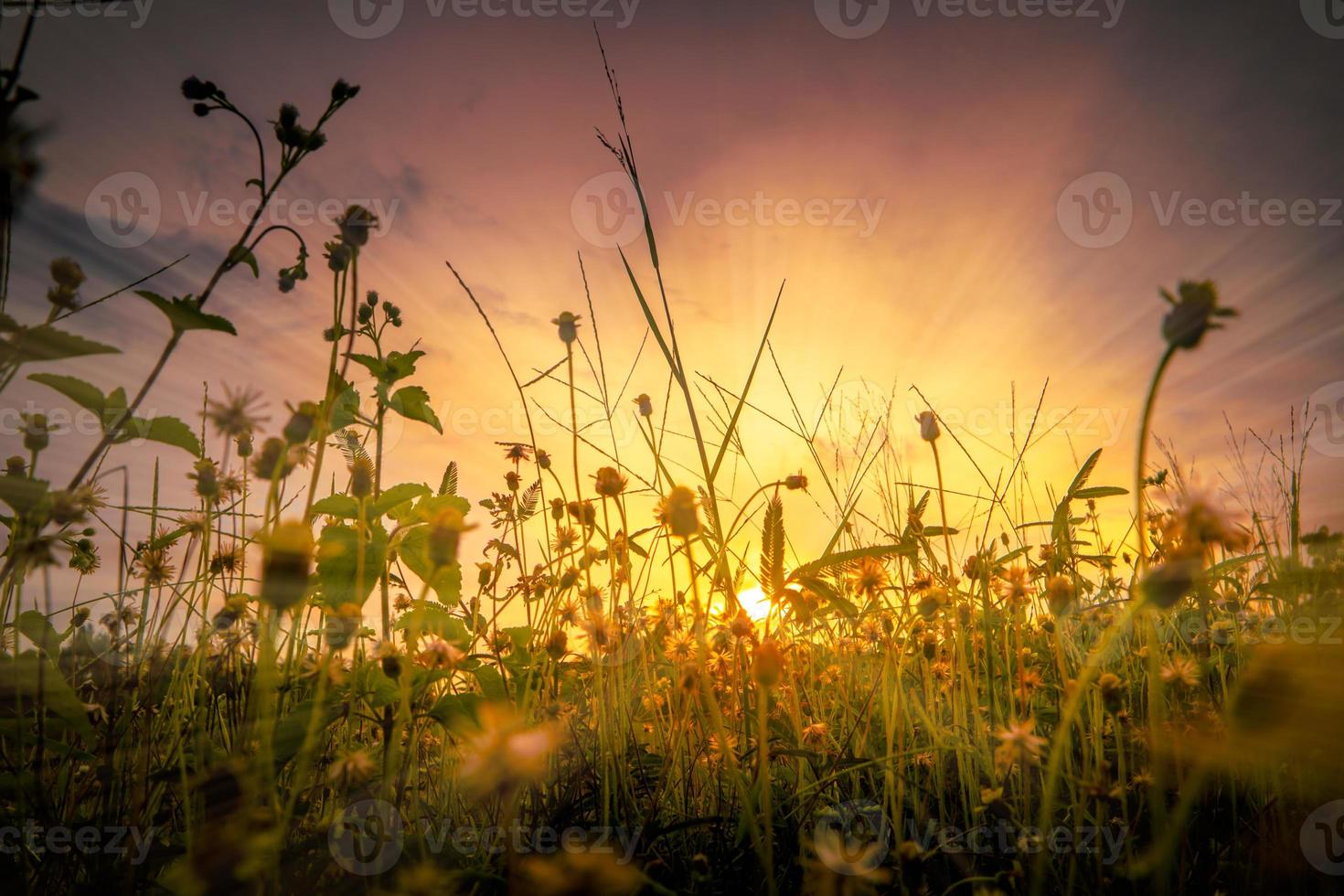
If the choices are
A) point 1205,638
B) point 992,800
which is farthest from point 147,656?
point 1205,638

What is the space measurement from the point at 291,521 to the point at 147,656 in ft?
3.53

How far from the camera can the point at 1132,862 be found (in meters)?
1.06

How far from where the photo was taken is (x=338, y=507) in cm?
168

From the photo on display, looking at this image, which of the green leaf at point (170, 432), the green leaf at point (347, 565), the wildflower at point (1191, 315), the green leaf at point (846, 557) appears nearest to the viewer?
the wildflower at point (1191, 315)

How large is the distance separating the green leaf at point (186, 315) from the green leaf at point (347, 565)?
591 millimetres

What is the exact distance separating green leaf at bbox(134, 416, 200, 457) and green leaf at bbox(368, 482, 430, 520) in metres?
0.44

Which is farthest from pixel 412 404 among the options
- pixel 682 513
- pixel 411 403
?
pixel 682 513

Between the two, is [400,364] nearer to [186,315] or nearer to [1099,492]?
[186,315]

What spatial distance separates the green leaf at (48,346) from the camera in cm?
98

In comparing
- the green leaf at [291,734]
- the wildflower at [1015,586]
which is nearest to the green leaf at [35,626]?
the green leaf at [291,734]

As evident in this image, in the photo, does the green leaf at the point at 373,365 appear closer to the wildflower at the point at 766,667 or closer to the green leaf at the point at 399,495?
the green leaf at the point at 399,495

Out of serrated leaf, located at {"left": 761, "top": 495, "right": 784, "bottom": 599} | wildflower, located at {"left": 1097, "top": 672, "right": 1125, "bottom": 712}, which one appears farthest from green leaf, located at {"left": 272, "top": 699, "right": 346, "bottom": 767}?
wildflower, located at {"left": 1097, "top": 672, "right": 1125, "bottom": 712}

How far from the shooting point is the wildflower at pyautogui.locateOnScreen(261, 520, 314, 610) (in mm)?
862

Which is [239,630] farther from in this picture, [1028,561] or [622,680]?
[1028,561]
